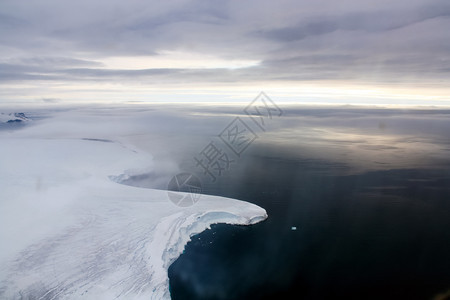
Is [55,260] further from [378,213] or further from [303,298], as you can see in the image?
[378,213]

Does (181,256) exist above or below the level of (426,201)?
below

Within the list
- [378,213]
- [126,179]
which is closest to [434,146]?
[378,213]

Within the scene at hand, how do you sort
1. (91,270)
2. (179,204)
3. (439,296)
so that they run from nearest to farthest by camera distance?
1. (439,296)
2. (91,270)
3. (179,204)

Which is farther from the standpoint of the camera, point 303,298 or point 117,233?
point 117,233
